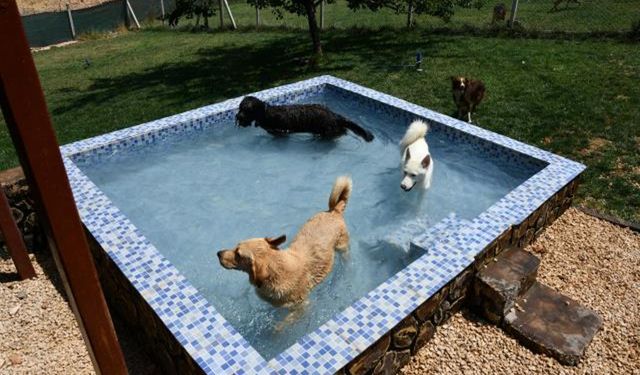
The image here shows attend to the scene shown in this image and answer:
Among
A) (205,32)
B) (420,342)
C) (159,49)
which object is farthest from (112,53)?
(420,342)

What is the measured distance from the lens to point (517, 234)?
5750 mm

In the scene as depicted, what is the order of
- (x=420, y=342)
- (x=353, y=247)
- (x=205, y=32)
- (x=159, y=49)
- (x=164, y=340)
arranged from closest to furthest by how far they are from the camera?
(x=164, y=340) < (x=420, y=342) < (x=353, y=247) < (x=159, y=49) < (x=205, y=32)

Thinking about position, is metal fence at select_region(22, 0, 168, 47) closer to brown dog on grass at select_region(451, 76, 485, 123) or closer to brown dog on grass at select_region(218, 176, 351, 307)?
brown dog on grass at select_region(451, 76, 485, 123)

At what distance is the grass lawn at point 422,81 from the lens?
27.5 feet

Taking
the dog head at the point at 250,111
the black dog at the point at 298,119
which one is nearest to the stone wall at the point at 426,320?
the black dog at the point at 298,119

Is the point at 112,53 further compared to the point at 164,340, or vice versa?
the point at 112,53

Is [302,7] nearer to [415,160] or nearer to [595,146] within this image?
[595,146]

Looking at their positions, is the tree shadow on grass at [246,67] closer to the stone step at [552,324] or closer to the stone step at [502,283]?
the stone step at [502,283]

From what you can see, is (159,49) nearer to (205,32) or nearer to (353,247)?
(205,32)

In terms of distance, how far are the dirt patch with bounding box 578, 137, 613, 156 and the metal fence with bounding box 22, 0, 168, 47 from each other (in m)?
22.2

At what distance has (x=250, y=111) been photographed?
8.91 m

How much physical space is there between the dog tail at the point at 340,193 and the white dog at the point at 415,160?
3.33ft

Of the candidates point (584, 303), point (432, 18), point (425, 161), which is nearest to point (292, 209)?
point (425, 161)

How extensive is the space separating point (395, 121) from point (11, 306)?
7165 mm
